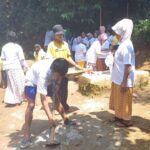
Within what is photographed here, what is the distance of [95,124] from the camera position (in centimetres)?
671

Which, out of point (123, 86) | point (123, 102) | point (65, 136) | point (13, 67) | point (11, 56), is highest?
point (11, 56)

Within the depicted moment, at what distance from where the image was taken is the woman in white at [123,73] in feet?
20.4

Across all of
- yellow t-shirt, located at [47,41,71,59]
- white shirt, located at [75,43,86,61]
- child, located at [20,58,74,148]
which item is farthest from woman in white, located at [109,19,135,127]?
white shirt, located at [75,43,86,61]

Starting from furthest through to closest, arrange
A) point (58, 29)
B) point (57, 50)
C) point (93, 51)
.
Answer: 1. point (93, 51)
2. point (57, 50)
3. point (58, 29)

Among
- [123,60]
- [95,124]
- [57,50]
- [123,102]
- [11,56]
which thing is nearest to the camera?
[123,60]

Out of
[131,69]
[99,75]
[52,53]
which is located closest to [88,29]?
[99,75]

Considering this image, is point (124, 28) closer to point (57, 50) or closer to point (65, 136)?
point (57, 50)

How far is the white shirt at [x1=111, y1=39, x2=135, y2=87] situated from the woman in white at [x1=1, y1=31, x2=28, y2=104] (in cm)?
313

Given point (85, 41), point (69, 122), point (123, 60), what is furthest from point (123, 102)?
point (85, 41)

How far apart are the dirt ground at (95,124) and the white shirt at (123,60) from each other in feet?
2.68

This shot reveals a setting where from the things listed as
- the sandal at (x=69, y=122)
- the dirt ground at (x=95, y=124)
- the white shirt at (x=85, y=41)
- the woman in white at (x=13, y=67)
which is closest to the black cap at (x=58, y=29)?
the dirt ground at (x=95, y=124)

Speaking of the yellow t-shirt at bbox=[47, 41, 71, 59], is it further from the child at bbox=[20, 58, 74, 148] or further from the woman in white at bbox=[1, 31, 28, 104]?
the woman in white at bbox=[1, 31, 28, 104]

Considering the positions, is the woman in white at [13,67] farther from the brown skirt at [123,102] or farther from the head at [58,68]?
the head at [58,68]

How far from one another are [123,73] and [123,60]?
0.76 ft
